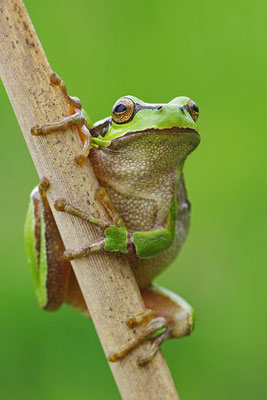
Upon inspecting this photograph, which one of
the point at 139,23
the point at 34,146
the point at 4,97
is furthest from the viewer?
the point at 139,23

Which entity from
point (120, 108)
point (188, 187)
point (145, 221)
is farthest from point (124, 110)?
point (188, 187)

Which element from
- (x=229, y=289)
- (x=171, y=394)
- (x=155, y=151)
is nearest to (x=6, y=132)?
(x=229, y=289)

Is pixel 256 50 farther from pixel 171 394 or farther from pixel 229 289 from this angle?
pixel 171 394

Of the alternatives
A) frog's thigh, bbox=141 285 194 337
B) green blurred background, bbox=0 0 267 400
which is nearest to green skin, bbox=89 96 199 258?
frog's thigh, bbox=141 285 194 337

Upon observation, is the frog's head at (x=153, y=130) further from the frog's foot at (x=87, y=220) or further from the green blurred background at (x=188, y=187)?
the green blurred background at (x=188, y=187)

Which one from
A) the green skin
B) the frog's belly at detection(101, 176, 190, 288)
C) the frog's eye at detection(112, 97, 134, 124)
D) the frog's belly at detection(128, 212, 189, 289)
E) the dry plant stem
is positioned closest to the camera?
the dry plant stem

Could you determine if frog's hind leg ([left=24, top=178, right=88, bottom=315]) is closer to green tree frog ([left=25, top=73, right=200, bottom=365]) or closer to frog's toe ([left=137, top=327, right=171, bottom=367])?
green tree frog ([left=25, top=73, right=200, bottom=365])
